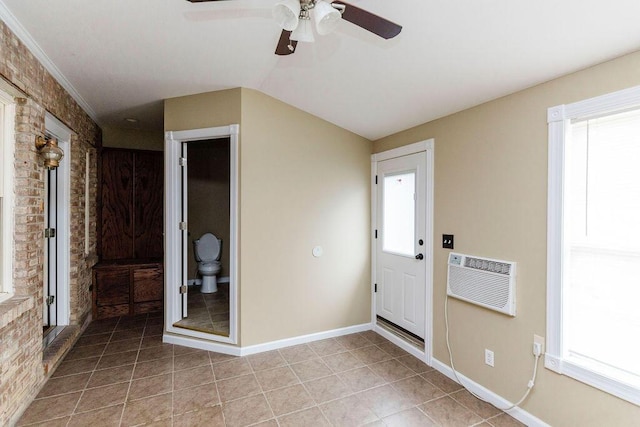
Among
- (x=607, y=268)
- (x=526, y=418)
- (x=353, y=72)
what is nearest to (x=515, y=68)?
(x=353, y=72)

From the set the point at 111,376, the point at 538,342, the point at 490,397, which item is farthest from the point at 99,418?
the point at 538,342

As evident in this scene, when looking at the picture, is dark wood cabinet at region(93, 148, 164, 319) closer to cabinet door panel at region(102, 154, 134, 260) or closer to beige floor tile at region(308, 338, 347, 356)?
cabinet door panel at region(102, 154, 134, 260)

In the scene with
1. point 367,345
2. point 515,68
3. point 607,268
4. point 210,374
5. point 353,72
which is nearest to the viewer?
point 607,268

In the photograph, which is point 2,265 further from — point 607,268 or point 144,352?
point 607,268

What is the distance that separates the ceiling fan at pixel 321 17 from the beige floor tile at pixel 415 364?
8.72 ft

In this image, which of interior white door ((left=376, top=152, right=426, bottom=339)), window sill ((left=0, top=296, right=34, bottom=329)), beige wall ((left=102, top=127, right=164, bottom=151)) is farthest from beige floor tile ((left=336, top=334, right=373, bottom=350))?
beige wall ((left=102, top=127, right=164, bottom=151))

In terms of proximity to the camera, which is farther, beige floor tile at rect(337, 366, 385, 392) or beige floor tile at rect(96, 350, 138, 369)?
beige floor tile at rect(96, 350, 138, 369)

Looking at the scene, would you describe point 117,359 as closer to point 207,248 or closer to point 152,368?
point 152,368

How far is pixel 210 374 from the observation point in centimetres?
266

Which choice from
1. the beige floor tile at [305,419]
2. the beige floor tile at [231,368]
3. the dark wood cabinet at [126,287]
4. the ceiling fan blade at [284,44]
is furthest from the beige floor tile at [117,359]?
the ceiling fan blade at [284,44]

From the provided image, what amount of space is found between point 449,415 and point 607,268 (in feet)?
4.54

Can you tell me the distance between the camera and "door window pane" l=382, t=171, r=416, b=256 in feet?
10.5

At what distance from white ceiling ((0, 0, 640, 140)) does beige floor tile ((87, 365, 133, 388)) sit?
8.39 ft

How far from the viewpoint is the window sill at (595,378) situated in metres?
1.63
